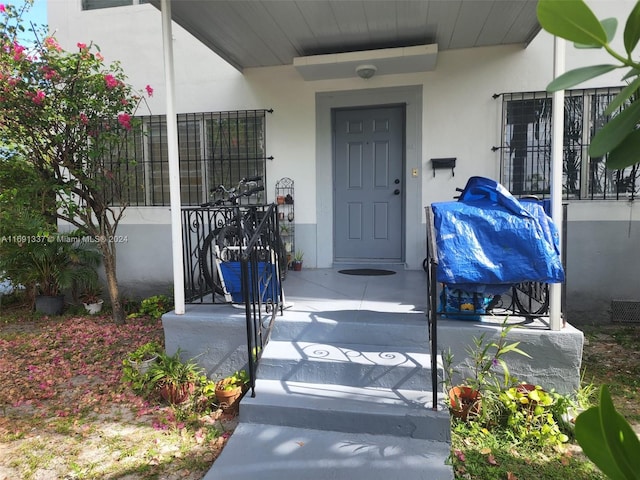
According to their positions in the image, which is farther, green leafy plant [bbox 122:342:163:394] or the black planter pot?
the black planter pot

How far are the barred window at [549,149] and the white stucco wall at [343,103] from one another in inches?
5.1

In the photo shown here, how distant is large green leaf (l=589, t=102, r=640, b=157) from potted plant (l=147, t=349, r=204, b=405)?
10.5 feet

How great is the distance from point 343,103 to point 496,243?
3011 mm

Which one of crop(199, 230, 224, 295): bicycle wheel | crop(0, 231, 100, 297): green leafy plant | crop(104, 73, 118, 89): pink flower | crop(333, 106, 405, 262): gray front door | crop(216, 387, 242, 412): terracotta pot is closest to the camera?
crop(216, 387, 242, 412): terracotta pot

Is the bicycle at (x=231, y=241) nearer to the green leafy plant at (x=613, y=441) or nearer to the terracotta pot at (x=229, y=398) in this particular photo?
the terracotta pot at (x=229, y=398)

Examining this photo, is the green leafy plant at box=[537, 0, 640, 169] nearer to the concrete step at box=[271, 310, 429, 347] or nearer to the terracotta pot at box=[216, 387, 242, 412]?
the concrete step at box=[271, 310, 429, 347]

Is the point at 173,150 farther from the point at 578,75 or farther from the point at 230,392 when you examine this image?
the point at 578,75

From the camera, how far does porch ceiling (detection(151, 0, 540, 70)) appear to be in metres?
3.62

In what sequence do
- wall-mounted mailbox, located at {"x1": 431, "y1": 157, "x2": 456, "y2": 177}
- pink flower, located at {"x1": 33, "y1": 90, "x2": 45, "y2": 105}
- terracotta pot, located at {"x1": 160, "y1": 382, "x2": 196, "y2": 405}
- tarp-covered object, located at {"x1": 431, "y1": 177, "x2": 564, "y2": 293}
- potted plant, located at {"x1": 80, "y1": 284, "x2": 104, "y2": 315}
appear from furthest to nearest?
potted plant, located at {"x1": 80, "y1": 284, "x2": 104, "y2": 315}, wall-mounted mailbox, located at {"x1": 431, "y1": 157, "x2": 456, "y2": 177}, pink flower, located at {"x1": 33, "y1": 90, "x2": 45, "y2": 105}, terracotta pot, located at {"x1": 160, "y1": 382, "x2": 196, "y2": 405}, tarp-covered object, located at {"x1": 431, "y1": 177, "x2": 564, "y2": 293}

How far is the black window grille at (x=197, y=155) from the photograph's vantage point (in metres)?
5.37

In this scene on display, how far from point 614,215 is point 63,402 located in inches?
221

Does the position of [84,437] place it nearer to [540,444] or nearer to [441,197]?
[540,444]

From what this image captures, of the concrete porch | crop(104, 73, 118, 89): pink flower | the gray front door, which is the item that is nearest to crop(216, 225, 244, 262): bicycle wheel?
the concrete porch

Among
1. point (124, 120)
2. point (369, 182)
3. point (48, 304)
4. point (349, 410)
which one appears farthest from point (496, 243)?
point (48, 304)
